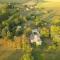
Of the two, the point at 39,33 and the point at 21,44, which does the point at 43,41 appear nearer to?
the point at 39,33

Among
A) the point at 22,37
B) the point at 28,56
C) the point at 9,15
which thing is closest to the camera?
the point at 28,56

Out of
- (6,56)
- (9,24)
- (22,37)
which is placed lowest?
(6,56)

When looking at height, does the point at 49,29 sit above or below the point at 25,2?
below

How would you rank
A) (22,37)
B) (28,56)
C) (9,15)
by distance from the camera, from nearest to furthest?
1. (28,56)
2. (22,37)
3. (9,15)

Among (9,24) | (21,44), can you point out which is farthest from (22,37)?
(9,24)

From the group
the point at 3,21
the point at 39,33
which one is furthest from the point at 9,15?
the point at 39,33

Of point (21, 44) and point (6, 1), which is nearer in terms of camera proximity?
point (21, 44)

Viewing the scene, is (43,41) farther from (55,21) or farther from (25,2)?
(25,2)
